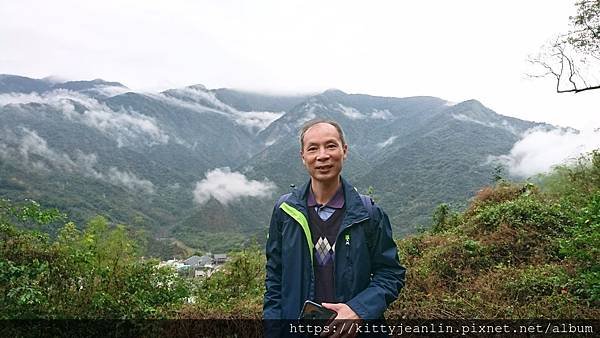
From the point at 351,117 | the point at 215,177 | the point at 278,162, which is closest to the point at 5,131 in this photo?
the point at 215,177

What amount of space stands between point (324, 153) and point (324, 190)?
0.59 feet

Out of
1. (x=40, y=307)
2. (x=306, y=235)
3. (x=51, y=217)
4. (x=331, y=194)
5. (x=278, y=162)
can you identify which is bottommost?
(x=278, y=162)

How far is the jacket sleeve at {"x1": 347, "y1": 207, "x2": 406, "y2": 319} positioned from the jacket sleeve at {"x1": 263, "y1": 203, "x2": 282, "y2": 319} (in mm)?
400

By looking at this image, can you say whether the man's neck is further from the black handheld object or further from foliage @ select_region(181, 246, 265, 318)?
foliage @ select_region(181, 246, 265, 318)

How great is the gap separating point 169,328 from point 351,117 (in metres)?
198

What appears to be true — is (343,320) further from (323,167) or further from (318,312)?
(323,167)

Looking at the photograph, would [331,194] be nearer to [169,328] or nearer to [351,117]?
[169,328]

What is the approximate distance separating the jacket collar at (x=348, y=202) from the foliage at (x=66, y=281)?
2555mm

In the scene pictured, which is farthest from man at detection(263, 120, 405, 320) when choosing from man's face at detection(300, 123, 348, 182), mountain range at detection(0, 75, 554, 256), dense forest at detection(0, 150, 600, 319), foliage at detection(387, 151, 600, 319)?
mountain range at detection(0, 75, 554, 256)

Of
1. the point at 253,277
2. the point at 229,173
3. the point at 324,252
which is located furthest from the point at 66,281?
the point at 229,173

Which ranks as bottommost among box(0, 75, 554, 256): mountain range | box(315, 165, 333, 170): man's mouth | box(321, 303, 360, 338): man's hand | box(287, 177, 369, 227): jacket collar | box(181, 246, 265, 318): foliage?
box(0, 75, 554, 256): mountain range

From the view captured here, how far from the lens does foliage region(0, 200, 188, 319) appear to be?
366cm

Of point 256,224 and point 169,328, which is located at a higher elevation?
point 169,328

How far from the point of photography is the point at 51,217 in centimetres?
425
